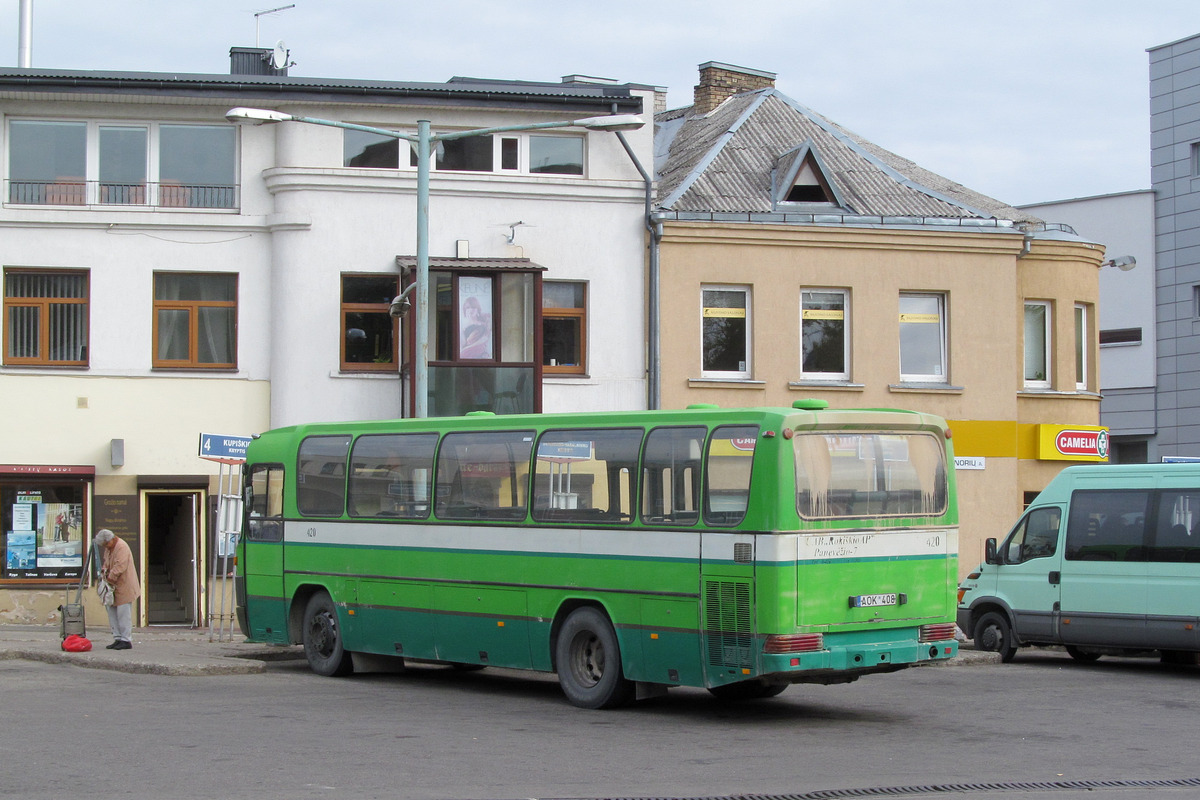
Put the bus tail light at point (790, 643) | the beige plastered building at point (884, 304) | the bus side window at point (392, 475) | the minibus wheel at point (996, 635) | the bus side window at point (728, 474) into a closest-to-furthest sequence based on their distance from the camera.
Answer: the bus tail light at point (790, 643) < the bus side window at point (728, 474) < the bus side window at point (392, 475) < the minibus wheel at point (996, 635) < the beige plastered building at point (884, 304)

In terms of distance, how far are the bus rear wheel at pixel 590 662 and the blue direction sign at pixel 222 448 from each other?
271 inches

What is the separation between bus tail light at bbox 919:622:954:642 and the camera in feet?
46.4

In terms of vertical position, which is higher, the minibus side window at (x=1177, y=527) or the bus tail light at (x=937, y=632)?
the minibus side window at (x=1177, y=527)

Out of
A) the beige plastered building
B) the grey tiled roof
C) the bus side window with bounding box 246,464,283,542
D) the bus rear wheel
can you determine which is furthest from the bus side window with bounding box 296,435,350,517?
the grey tiled roof

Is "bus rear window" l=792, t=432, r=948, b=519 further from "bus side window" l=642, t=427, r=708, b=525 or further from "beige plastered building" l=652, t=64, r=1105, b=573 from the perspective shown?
"beige plastered building" l=652, t=64, r=1105, b=573

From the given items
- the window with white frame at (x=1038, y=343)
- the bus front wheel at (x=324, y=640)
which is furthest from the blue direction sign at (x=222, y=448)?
the window with white frame at (x=1038, y=343)

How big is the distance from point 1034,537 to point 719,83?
59.2 ft

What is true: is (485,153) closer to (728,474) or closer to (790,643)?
(728,474)

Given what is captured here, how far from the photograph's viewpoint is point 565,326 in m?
27.6

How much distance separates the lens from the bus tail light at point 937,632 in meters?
14.1

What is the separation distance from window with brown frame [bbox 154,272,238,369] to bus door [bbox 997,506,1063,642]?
13210 millimetres

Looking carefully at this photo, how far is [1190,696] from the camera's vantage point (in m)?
16.5

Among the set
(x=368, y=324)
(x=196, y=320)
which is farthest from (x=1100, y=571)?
(x=196, y=320)

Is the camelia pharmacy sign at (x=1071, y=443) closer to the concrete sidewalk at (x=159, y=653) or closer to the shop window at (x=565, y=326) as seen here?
the shop window at (x=565, y=326)
